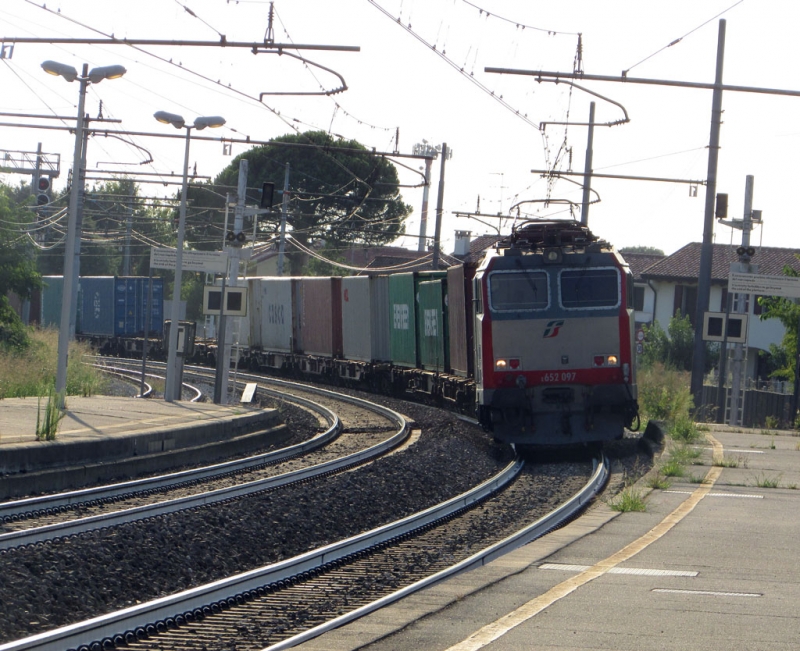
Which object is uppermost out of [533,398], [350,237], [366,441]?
[350,237]

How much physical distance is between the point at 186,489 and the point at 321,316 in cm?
1986

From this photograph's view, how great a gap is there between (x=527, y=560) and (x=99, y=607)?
292 centimetres

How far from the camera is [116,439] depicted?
491 inches

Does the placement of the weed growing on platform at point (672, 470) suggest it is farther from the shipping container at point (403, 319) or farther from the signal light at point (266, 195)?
the signal light at point (266, 195)

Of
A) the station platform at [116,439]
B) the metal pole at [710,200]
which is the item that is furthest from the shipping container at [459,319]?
the metal pole at [710,200]

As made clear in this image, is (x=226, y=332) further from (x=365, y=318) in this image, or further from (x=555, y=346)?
(x=555, y=346)

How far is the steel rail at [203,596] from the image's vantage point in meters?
5.08

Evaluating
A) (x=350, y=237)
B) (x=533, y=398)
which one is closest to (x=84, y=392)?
(x=533, y=398)

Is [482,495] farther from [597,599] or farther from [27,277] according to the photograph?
[27,277]

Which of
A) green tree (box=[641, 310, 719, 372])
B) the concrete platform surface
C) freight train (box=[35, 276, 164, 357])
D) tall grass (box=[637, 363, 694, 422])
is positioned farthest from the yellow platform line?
green tree (box=[641, 310, 719, 372])

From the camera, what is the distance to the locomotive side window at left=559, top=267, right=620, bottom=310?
14.9 metres

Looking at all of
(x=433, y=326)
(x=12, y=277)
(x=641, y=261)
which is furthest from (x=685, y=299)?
(x=12, y=277)

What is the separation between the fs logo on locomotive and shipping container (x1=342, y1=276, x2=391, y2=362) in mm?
11564

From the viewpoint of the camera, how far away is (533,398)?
1453 cm
